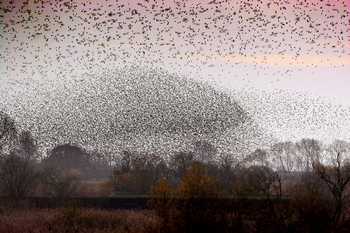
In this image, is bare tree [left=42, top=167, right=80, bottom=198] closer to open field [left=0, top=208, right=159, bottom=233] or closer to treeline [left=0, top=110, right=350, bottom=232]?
treeline [left=0, top=110, right=350, bottom=232]

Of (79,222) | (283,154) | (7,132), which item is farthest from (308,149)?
(79,222)

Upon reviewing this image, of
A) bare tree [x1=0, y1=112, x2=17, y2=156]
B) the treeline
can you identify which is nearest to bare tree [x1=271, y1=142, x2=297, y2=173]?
the treeline

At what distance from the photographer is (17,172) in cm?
4812

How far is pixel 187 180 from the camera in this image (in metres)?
26.3

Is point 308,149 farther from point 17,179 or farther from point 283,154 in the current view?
point 17,179

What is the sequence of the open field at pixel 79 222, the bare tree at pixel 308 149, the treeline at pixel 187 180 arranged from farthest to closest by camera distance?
1. the bare tree at pixel 308 149
2. the open field at pixel 79 222
3. the treeline at pixel 187 180

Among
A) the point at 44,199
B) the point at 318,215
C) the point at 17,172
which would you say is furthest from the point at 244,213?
the point at 17,172

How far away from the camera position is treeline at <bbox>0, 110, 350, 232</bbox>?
86.3ft

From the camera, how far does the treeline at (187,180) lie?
2630cm

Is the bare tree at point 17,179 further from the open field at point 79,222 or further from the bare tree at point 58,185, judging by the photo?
the open field at point 79,222

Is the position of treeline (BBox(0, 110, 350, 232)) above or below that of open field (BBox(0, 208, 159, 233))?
above

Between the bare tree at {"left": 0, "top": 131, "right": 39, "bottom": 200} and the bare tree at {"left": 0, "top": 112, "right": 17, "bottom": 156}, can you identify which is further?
the bare tree at {"left": 0, "top": 112, "right": 17, "bottom": 156}

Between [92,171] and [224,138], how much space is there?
102ft

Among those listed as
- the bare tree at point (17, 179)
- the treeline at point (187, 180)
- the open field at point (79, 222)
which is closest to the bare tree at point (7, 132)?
the treeline at point (187, 180)
